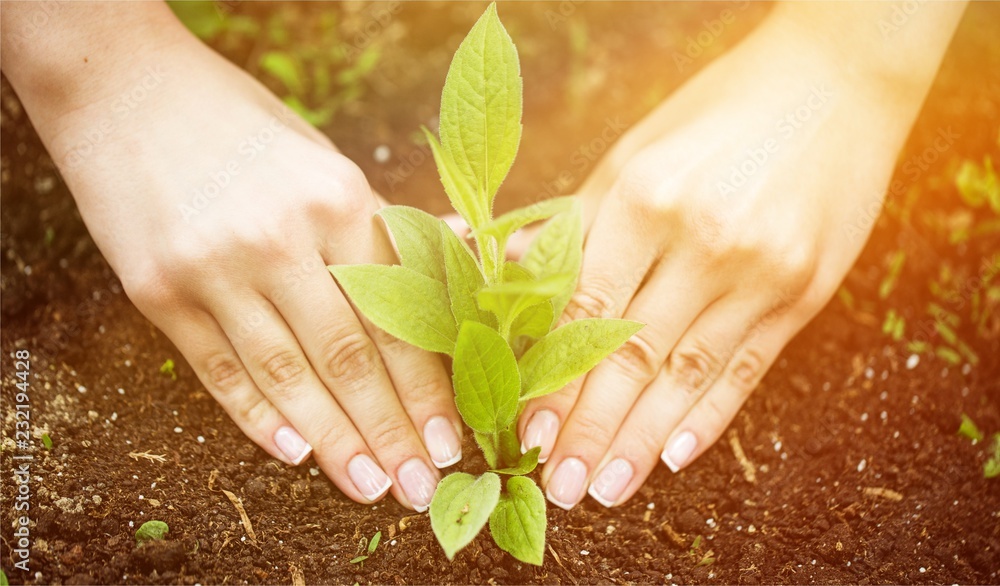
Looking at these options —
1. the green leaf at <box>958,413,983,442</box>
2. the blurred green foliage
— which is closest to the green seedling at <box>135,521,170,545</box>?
the blurred green foliage

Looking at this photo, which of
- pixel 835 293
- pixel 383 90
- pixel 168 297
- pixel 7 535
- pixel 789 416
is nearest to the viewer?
pixel 7 535

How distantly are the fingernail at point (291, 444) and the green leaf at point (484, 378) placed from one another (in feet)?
2.03

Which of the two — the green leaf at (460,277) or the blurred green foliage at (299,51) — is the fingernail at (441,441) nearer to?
the green leaf at (460,277)

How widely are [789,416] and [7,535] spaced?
92.7 inches

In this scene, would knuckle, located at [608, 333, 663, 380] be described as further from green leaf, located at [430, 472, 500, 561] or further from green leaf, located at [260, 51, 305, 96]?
green leaf, located at [260, 51, 305, 96]

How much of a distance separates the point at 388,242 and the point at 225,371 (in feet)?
2.06

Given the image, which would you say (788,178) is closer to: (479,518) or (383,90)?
(479,518)

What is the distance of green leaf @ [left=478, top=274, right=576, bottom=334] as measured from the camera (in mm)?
1395

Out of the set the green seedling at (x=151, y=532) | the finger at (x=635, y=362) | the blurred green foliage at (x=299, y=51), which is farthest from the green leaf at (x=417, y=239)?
the blurred green foliage at (x=299, y=51)

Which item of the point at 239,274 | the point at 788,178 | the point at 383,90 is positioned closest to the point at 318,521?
the point at 239,274

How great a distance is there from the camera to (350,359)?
2.05 meters

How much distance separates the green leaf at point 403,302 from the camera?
5.47 ft

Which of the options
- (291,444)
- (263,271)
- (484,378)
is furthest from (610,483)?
(263,271)

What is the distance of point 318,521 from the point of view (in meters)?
2.06
